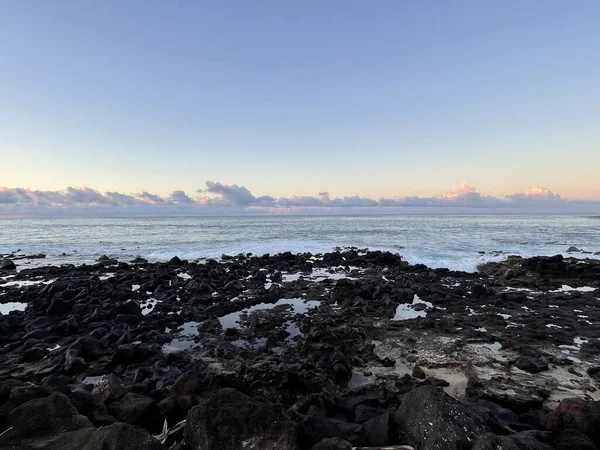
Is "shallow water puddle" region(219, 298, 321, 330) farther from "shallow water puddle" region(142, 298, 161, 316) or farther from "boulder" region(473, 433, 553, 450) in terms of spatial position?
"boulder" region(473, 433, 553, 450)

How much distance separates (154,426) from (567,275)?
68.5 feet

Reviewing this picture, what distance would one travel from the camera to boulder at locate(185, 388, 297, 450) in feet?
11.3

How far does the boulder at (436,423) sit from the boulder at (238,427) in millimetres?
1391

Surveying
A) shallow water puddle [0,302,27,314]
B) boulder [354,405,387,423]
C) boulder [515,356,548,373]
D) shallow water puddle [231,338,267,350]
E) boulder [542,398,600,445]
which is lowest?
shallow water puddle [0,302,27,314]

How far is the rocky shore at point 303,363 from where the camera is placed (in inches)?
146

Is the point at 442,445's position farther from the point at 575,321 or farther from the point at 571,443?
the point at 575,321

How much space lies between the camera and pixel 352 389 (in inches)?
257

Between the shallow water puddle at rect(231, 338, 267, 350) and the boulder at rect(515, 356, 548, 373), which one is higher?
the boulder at rect(515, 356, 548, 373)

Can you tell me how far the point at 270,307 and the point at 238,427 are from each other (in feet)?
30.5

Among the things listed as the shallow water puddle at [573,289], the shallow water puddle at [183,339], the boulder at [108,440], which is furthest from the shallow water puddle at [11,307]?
the shallow water puddle at [573,289]

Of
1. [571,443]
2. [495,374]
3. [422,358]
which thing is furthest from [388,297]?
[571,443]

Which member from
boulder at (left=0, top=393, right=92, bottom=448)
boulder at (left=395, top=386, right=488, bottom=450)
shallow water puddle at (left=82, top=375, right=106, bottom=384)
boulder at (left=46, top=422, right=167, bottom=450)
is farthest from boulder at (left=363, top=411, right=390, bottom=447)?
shallow water puddle at (left=82, top=375, right=106, bottom=384)

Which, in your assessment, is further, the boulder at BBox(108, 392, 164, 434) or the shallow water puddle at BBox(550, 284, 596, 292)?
the shallow water puddle at BBox(550, 284, 596, 292)

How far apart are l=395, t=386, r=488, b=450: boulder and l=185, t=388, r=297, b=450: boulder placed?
54.8 inches
